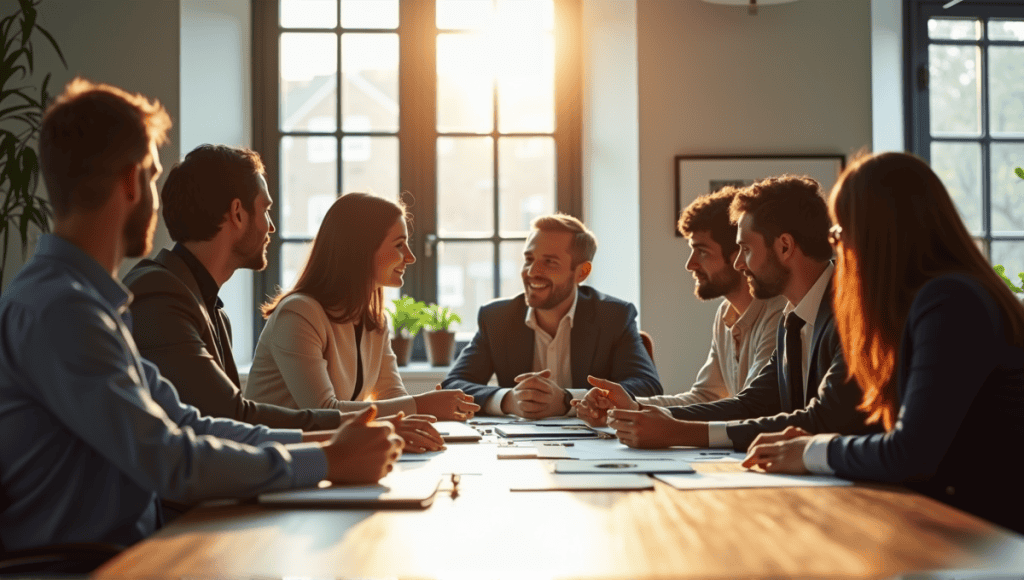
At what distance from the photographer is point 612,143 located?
464cm

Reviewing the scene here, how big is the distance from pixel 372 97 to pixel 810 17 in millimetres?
2271

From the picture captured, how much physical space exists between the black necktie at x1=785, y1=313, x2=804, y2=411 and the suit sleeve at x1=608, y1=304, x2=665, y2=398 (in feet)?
2.78

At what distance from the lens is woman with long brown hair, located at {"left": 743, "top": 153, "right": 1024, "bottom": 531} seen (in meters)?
1.52

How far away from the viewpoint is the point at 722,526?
4.05 ft

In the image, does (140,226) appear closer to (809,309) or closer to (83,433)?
(83,433)

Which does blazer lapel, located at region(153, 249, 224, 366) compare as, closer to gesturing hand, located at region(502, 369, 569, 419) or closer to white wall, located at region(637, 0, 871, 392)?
gesturing hand, located at region(502, 369, 569, 419)

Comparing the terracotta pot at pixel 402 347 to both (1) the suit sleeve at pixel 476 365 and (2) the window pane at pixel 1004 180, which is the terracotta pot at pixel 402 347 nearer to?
(1) the suit sleeve at pixel 476 365

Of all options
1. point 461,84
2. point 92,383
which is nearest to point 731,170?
point 461,84

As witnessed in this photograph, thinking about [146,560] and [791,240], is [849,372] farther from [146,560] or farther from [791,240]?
[146,560]

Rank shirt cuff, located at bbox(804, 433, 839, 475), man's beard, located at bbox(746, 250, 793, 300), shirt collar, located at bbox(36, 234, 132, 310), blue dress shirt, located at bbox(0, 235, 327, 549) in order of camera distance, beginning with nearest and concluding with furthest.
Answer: blue dress shirt, located at bbox(0, 235, 327, 549), shirt collar, located at bbox(36, 234, 132, 310), shirt cuff, located at bbox(804, 433, 839, 475), man's beard, located at bbox(746, 250, 793, 300)

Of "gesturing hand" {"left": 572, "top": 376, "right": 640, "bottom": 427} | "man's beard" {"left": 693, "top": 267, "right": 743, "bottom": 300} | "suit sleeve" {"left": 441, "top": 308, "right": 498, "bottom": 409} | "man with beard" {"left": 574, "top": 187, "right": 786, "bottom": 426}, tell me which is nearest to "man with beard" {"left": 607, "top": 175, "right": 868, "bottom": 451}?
"gesturing hand" {"left": 572, "top": 376, "right": 640, "bottom": 427}

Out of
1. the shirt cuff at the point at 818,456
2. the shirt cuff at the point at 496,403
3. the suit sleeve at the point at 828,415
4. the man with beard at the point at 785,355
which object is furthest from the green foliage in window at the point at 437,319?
the shirt cuff at the point at 818,456

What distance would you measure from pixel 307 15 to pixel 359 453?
12.6ft

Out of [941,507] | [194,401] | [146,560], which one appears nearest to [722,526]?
[941,507]
